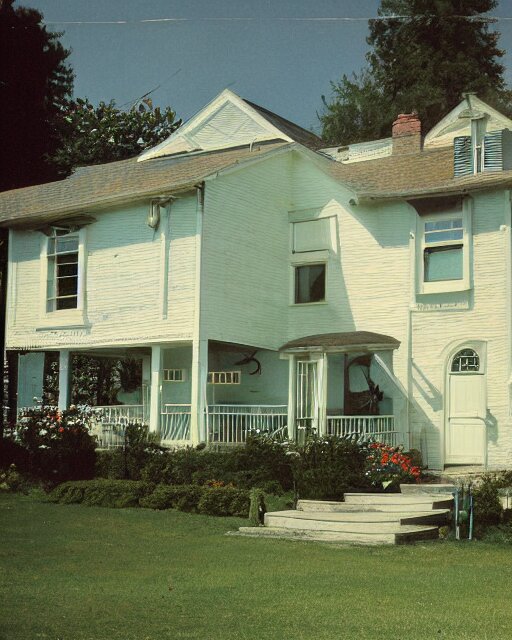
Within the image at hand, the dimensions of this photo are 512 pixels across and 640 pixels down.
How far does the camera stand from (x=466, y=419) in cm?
2292

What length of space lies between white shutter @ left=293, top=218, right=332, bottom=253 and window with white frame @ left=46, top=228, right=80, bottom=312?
5703mm

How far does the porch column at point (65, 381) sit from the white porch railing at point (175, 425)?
3357mm

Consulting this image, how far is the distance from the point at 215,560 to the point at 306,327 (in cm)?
1303

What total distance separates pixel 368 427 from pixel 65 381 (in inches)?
333

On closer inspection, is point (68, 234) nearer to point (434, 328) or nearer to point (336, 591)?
point (434, 328)

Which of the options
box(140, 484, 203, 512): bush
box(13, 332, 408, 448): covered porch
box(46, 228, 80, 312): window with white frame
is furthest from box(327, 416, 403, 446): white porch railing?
box(46, 228, 80, 312): window with white frame

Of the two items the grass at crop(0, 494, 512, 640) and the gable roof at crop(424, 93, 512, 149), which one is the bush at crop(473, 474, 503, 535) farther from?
the gable roof at crop(424, 93, 512, 149)

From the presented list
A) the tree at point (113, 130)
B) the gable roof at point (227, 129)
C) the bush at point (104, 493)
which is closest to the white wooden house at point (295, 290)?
the gable roof at point (227, 129)

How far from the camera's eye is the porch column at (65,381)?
2700 cm

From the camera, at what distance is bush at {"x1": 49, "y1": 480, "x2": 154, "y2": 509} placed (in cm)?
2012

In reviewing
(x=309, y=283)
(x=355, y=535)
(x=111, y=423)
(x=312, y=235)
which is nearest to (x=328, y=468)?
(x=355, y=535)

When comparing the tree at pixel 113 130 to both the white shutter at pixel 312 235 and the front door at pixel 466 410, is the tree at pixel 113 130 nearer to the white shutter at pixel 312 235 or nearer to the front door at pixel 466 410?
the white shutter at pixel 312 235

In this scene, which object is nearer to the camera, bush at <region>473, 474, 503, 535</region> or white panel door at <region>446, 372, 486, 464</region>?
bush at <region>473, 474, 503, 535</region>

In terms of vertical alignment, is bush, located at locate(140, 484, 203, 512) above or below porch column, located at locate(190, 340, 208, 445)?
below
